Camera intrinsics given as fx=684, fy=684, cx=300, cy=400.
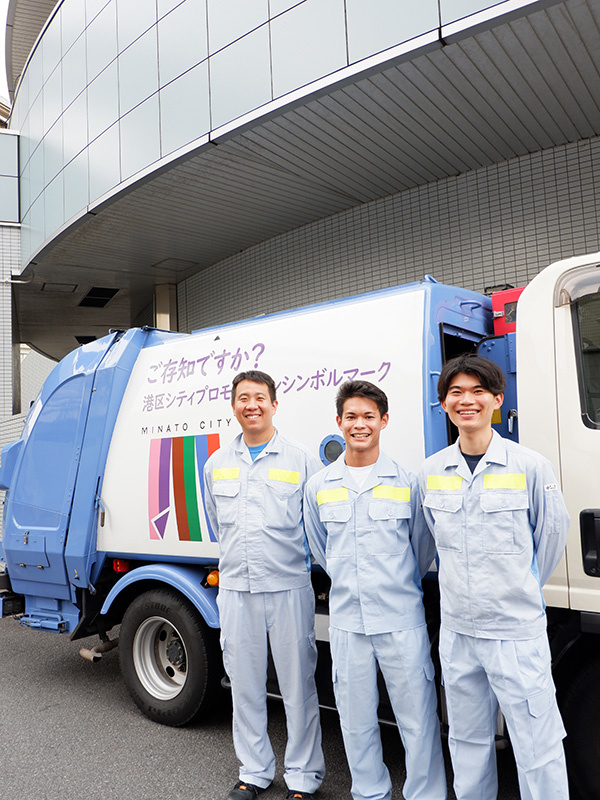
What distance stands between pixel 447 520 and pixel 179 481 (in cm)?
200

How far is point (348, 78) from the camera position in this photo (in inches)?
243

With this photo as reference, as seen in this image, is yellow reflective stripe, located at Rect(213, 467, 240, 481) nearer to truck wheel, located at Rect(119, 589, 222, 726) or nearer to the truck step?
truck wheel, located at Rect(119, 589, 222, 726)

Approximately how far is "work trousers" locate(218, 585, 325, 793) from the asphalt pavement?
18 centimetres

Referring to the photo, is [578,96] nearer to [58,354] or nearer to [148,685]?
[148,685]

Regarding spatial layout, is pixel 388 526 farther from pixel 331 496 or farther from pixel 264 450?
pixel 264 450

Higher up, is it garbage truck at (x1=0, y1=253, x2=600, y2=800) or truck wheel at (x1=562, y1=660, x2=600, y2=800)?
garbage truck at (x1=0, y1=253, x2=600, y2=800)

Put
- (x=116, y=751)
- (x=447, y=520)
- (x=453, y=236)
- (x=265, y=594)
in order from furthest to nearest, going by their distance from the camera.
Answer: (x=453, y=236) → (x=116, y=751) → (x=265, y=594) → (x=447, y=520)

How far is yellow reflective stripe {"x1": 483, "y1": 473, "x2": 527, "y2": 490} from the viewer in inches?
104


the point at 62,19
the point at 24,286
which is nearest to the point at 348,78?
the point at 62,19

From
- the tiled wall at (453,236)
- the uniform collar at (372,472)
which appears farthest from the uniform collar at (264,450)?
the tiled wall at (453,236)

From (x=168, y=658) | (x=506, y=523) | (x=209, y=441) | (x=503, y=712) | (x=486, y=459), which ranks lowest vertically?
(x=168, y=658)

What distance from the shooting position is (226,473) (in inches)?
141

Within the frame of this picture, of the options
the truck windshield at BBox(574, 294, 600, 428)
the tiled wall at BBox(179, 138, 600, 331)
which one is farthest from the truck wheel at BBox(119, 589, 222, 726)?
the tiled wall at BBox(179, 138, 600, 331)

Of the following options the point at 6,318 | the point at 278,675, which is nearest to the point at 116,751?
the point at 278,675
